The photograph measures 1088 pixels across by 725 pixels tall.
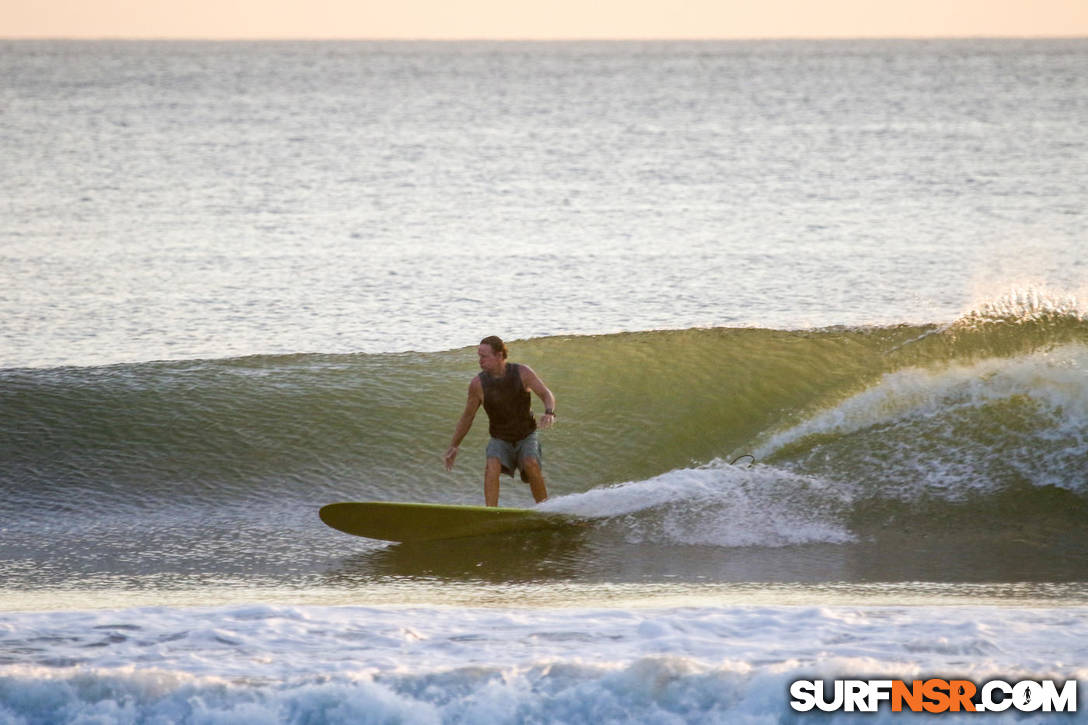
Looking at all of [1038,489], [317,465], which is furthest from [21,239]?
[1038,489]

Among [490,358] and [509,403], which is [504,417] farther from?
[490,358]

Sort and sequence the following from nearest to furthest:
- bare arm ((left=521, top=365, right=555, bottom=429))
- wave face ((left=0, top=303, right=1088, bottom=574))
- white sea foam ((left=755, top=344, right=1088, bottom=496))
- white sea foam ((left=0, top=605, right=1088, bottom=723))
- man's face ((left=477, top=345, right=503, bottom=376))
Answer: white sea foam ((left=0, top=605, right=1088, bottom=723))
bare arm ((left=521, top=365, right=555, bottom=429))
man's face ((left=477, top=345, right=503, bottom=376))
wave face ((left=0, top=303, right=1088, bottom=574))
white sea foam ((left=755, top=344, right=1088, bottom=496))

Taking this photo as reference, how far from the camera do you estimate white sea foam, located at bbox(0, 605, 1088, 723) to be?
6.71 m

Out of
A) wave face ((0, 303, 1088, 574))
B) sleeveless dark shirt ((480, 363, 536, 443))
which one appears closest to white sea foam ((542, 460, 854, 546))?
wave face ((0, 303, 1088, 574))

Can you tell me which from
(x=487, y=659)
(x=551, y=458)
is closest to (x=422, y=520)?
(x=551, y=458)

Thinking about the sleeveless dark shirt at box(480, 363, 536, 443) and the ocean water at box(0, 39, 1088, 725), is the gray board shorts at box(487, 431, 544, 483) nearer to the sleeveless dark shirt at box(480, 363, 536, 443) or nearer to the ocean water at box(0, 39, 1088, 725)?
the sleeveless dark shirt at box(480, 363, 536, 443)

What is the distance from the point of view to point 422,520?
32.3ft

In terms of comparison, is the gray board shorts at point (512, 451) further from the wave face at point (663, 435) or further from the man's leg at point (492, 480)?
the wave face at point (663, 435)

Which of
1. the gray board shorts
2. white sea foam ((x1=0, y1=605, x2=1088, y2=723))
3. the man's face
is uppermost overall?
the man's face

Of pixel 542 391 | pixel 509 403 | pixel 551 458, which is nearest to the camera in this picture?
pixel 542 391

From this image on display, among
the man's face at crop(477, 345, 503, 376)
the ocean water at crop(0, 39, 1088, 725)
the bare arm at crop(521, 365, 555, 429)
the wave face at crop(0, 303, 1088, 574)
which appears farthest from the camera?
the wave face at crop(0, 303, 1088, 574)

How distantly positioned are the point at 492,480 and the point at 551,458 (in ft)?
7.70

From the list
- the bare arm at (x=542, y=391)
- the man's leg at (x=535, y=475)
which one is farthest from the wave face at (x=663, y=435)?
the bare arm at (x=542, y=391)

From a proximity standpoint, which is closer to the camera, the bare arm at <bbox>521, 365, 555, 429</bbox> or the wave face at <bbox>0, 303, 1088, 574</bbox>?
the bare arm at <bbox>521, 365, 555, 429</bbox>
